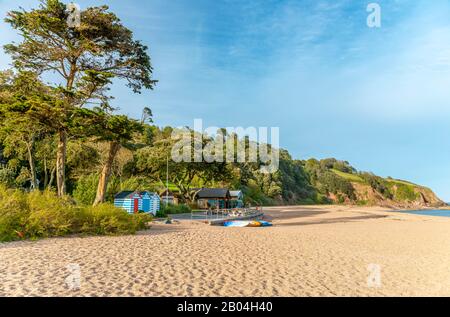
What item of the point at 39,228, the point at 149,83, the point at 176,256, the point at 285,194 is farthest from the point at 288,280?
the point at 285,194

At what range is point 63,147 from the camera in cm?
2112

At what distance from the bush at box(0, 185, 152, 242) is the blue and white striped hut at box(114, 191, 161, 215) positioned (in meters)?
7.99

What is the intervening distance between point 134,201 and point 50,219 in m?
11.3

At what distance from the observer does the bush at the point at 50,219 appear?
502 inches

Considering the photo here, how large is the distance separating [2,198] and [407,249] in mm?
18941

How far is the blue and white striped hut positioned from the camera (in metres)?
24.6

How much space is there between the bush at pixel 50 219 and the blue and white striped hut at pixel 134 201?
7988 millimetres

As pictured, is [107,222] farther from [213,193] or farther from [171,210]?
[213,193]

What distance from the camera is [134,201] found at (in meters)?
24.8

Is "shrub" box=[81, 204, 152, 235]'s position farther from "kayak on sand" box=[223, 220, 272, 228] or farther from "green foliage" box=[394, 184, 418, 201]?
"green foliage" box=[394, 184, 418, 201]

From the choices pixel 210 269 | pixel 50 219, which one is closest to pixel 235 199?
pixel 50 219

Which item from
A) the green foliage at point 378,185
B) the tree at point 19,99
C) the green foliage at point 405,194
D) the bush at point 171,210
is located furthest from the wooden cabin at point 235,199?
the green foliage at point 405,194
